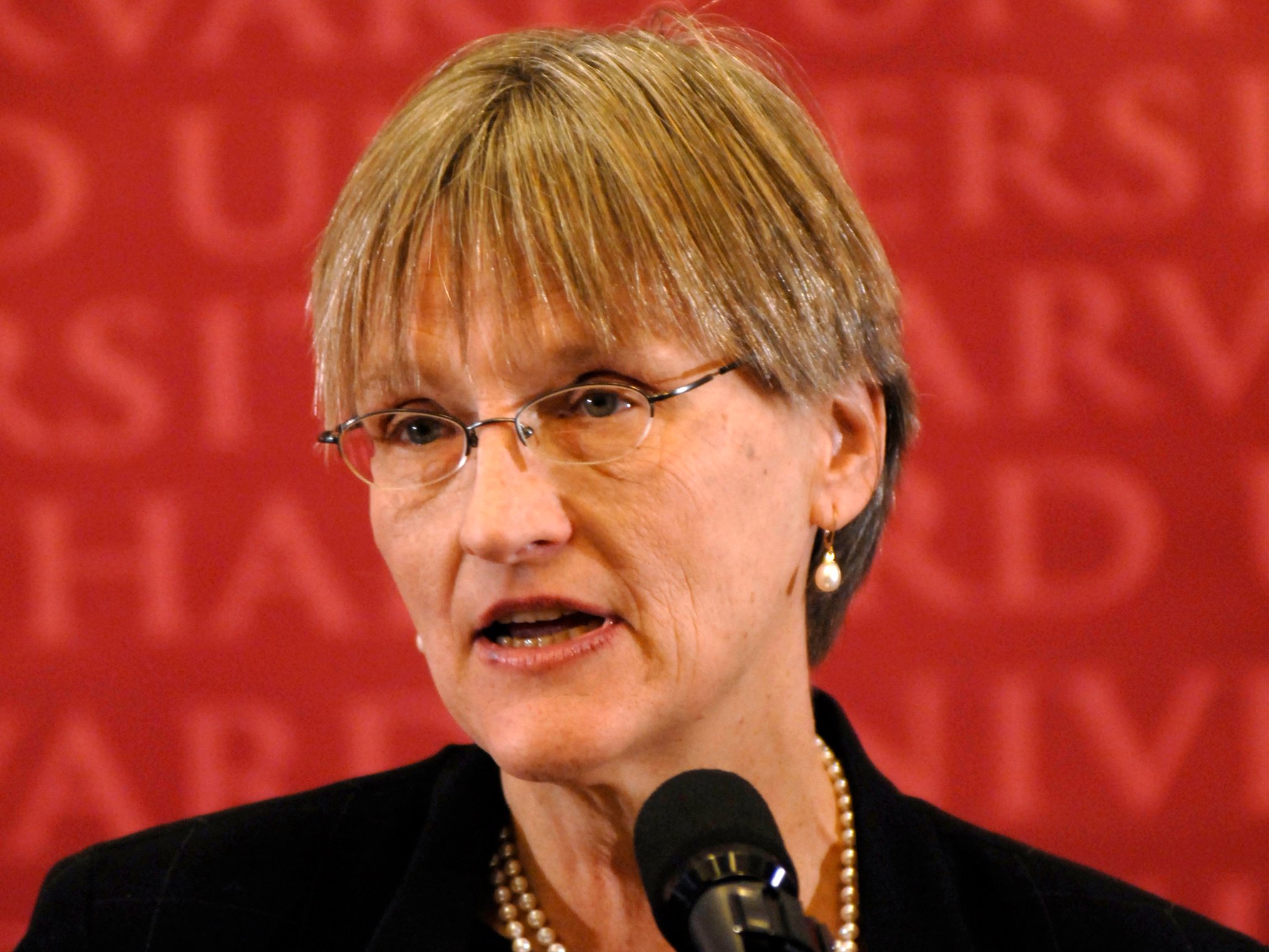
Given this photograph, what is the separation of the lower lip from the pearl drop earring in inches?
11.7

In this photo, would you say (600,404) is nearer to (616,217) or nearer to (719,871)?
(616,217)

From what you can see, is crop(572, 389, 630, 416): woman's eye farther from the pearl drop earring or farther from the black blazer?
the black blazer

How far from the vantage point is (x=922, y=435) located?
97.4 inches

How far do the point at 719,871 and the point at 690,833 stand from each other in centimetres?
6

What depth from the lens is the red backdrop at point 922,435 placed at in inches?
94.5

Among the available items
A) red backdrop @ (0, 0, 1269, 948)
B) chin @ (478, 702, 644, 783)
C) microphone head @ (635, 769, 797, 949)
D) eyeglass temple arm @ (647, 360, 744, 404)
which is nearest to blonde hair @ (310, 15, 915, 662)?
eyeglass temple arm @ (647, 360, 744, 404)

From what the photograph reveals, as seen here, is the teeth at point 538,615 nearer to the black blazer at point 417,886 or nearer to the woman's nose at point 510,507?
the woman's nose at point 510,507

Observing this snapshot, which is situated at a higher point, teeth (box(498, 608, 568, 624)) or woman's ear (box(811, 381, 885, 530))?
woman's ear (box(811, 381, 885, 530))

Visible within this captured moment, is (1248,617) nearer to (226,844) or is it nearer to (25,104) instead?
(226,844)

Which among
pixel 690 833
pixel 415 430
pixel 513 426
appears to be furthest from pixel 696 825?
pixel 415 430

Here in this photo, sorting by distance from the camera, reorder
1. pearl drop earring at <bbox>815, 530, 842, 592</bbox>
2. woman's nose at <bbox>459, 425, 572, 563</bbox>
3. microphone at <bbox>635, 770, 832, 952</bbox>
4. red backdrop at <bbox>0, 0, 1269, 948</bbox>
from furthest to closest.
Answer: red backdrop at <bbox>0, 0, 1269, 948</bbox>, pearl drop earring at <bbox>815, 530, 842, 592</bbox>, woman's nose at <bbox>459, 425, 572, 563</bbox>, microphone at <bbox>635, 770, 832, 952</bbox>

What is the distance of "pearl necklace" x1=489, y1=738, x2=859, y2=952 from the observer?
130 centimetres

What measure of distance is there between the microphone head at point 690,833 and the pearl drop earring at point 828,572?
508 millimetres

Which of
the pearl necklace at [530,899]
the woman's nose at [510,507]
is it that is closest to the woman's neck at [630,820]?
the pearl necklace at [530,899]
